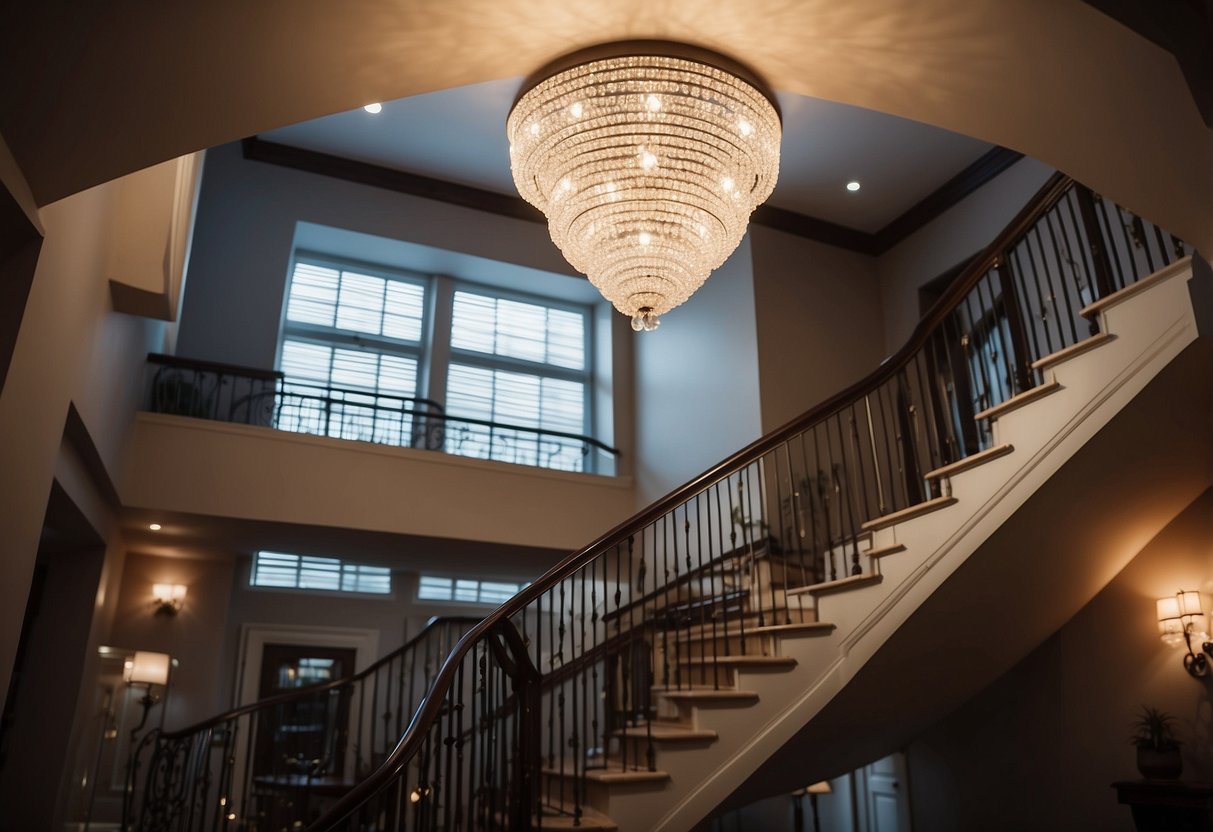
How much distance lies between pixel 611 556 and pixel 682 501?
3.89m

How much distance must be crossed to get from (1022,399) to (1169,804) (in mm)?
2341

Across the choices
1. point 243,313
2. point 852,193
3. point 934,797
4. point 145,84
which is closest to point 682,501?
point 145,84

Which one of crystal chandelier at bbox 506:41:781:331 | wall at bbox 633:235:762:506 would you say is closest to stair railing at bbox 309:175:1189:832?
crystal chandelier at bbox 506:41:781:331

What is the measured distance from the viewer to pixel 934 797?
22.2ft

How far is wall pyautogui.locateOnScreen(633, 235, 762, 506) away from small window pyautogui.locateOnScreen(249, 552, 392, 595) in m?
2.86

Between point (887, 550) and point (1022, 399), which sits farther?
point (887, 550)

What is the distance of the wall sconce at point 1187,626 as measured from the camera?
4.96 meters

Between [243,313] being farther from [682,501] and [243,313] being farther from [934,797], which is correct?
[934,797]

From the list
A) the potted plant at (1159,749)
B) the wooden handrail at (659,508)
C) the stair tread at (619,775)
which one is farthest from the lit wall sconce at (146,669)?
the potted plant at (1159,749)

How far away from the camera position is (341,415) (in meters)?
8.21

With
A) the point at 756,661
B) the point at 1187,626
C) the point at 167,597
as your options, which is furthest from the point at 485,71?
the point at 167,597

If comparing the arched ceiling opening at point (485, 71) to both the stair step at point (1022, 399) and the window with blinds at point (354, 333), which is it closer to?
the stair step at point (1022, 399)

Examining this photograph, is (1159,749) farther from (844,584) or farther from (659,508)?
(659,508)

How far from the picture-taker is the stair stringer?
12.7 feet
